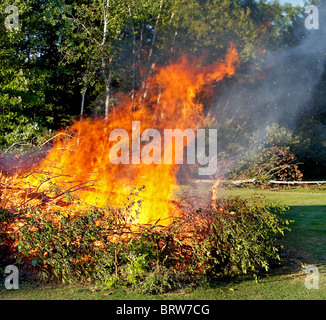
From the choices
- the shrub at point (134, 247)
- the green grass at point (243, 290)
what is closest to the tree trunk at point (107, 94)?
the shrub at point (134, 247)

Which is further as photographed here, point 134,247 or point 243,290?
point 134,247

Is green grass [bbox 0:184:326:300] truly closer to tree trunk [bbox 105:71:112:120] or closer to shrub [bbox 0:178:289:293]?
shrub [bbox 0:178:289:293]

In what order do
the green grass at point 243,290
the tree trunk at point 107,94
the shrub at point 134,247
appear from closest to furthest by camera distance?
the green grass at point 243,290 < the shrub at point 134,247 < the tree trunk at point 107,94

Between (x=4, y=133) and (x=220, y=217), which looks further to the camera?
(x=4, y=133)

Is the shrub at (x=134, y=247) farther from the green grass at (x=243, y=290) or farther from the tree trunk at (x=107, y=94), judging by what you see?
the tree trunk at (x=107, y=94)

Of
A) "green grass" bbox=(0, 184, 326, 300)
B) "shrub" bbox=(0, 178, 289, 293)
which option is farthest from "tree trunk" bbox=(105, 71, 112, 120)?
"green grass" bbox=(0, 184, 326, 300)

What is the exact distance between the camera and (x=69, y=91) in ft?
68.2

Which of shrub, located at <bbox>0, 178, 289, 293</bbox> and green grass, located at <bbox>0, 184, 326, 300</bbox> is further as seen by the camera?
shrub, located at <bbox>0, 178, 289, 293</bbox>

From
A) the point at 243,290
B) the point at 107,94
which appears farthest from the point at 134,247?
the point at 107,94

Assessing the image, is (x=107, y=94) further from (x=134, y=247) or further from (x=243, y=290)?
(x=243, y=290)

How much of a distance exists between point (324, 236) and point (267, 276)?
299cm

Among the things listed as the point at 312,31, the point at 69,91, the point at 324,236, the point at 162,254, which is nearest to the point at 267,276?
the point at 162,254
